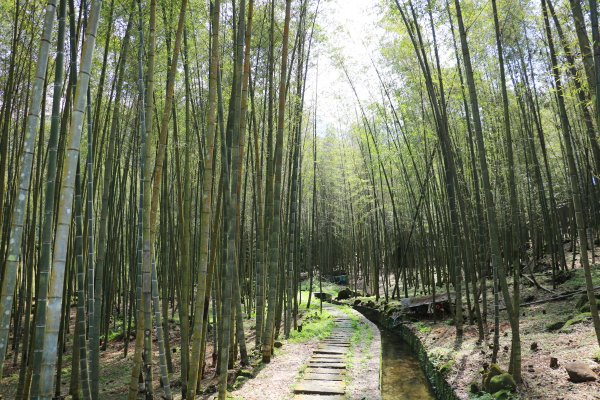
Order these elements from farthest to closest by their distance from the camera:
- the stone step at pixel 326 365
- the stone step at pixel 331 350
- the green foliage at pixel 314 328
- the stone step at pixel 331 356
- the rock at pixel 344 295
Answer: the rock at pixel 344 295, the green foliage at pixel 314 328, the stone step at pixel 331 350, the stone step at pixel 331 356, the stone step at pixel 326 365

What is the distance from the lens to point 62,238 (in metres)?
1.85

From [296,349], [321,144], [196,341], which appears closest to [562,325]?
[296,349]

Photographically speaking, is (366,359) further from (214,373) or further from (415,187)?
(415,187)

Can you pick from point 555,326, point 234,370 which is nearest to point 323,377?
point 234,370

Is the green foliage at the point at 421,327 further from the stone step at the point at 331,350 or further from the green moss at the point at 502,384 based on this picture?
the green moss at the point at 502,384

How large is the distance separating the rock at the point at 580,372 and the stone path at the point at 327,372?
1.81m

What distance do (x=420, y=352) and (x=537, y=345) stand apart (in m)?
1.91

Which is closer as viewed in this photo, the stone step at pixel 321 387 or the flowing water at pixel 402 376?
the stone step at pixel 321 387

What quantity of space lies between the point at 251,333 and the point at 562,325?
4.47 m

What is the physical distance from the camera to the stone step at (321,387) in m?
3.81

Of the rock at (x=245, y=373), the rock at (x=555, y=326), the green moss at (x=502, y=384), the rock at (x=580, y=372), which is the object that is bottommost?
the rock at (x=245, y=373)

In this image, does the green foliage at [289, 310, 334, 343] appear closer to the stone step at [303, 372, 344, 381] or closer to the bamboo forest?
the bamboo forest

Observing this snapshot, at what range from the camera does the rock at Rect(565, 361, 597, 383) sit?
331cm

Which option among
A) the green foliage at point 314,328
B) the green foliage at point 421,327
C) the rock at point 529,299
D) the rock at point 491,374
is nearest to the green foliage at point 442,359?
the rock at point 491,374
